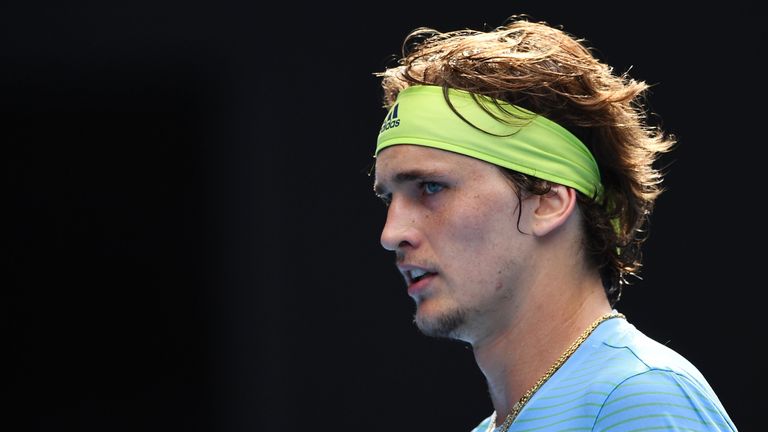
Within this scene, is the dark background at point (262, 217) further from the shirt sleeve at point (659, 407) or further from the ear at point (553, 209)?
the shirt sleeve at point (659, 407)

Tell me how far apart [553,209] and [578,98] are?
228 mm

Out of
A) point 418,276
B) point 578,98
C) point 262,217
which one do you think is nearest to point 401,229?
point 418,276

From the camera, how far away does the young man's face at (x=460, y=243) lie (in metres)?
1.96

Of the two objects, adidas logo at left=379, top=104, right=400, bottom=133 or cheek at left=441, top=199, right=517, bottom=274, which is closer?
cheek at left=441, top=199, right=517, bottom=274

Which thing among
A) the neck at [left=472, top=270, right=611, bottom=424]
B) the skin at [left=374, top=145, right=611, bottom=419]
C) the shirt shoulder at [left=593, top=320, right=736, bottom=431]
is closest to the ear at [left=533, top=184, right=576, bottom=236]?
the skin at [left=374, top=145, right=611, bottom=419]

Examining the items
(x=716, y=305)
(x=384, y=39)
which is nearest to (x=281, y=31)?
(x=384, y=39)

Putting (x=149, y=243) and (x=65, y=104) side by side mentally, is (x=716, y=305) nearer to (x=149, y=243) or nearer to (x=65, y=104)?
(x=149, y=243)

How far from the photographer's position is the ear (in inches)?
78.7

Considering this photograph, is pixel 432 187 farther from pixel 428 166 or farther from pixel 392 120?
pixel 392 120

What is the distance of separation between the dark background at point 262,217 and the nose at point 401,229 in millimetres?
1923

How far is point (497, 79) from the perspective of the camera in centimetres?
204

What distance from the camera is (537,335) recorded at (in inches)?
78.4

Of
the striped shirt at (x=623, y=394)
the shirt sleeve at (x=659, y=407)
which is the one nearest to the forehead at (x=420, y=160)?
the striped shirt at (x=623, y=394)

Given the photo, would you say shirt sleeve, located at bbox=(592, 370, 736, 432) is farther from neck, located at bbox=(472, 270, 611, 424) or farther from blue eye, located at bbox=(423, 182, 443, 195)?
blue eye, located at bbox=(423, 182, 443, 195)
